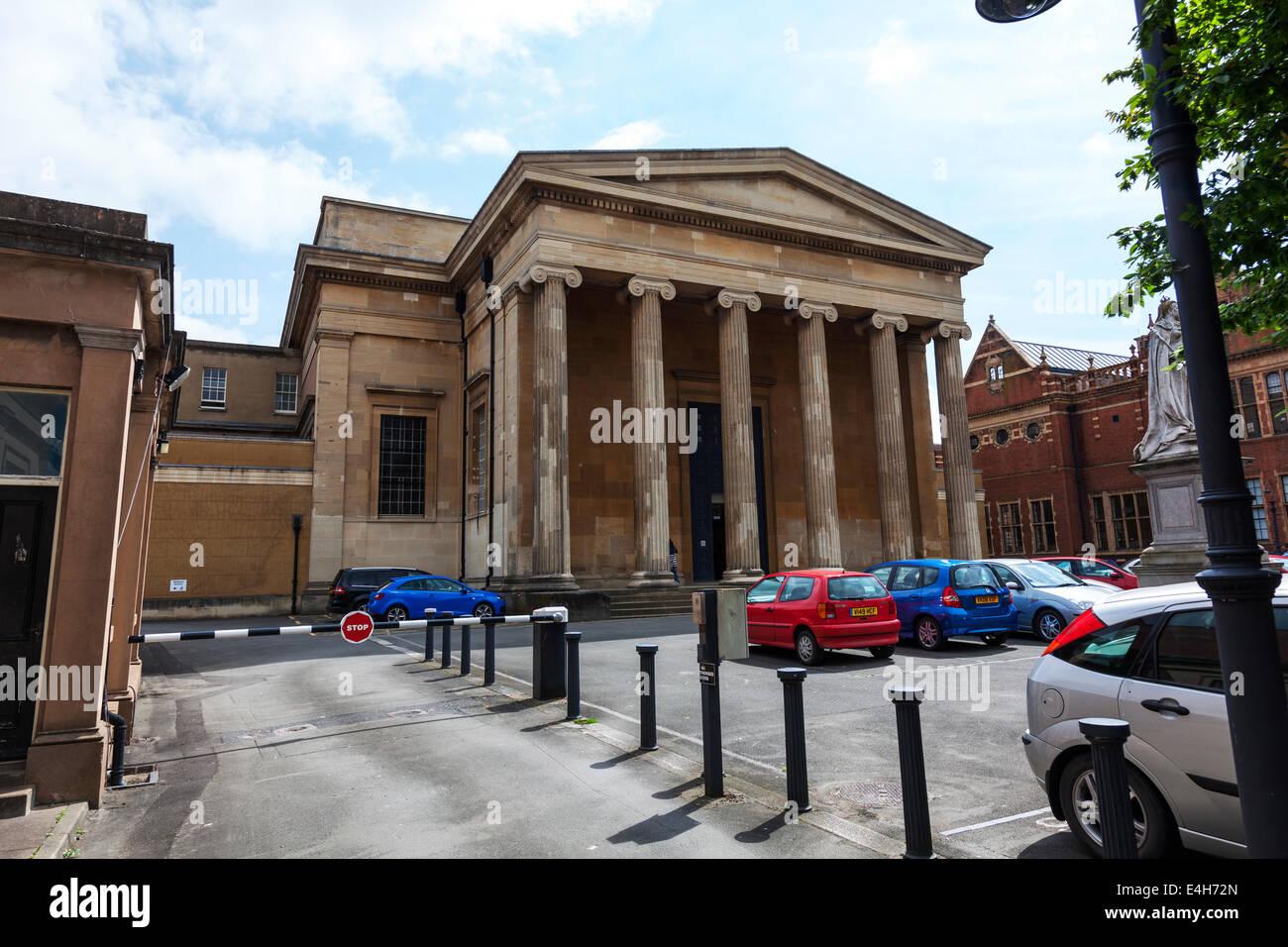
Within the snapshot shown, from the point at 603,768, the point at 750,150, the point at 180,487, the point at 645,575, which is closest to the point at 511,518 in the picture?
the point at 645,575

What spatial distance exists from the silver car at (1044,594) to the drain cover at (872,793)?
943 cm

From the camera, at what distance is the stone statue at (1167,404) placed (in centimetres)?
1878

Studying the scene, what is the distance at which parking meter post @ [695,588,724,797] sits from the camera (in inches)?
233

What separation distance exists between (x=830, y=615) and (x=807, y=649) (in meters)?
0.80

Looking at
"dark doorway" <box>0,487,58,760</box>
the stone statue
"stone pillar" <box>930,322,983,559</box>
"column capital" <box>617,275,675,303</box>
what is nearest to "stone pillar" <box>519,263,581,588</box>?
"column capital" <box>617,275,675,303</box>

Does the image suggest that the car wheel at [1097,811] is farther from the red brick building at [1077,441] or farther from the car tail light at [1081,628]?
the red brick building at [1077,441]

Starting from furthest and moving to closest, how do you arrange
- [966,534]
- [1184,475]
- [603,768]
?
[966,534] < [1184,475] < [603,768]

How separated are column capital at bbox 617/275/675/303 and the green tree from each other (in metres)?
19.5

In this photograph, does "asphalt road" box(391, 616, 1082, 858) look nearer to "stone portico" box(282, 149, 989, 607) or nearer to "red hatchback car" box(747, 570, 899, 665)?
"red hatchback car" box(747, 570, 899, 665)

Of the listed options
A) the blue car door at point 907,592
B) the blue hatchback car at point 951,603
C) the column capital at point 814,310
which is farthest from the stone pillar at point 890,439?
the blue hatchback car at point 951,603

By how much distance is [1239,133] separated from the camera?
5.43 m

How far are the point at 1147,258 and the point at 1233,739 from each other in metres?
4.04

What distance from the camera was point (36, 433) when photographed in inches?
246

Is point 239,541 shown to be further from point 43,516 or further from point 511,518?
point 43,516
